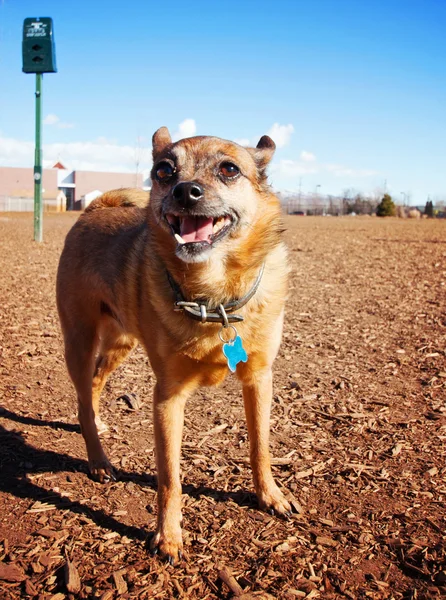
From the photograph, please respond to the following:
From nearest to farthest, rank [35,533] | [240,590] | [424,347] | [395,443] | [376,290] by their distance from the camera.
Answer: [240,590]
[35,533]
[395,443]
[424,347]
[376,290]

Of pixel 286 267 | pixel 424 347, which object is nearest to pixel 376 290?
pixel 424 347

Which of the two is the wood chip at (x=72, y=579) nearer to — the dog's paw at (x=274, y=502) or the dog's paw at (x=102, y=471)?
the dog's paw at (x=102, y=471)

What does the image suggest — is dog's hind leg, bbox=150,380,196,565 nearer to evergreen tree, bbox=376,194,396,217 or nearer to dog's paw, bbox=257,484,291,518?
dog's paw, bbox=257,484,291,518

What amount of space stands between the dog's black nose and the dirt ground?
1637mm

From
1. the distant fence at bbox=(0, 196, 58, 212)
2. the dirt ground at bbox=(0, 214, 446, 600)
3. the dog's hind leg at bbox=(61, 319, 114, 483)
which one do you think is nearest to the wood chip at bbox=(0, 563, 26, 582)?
the dirt ground at bbox=(0, 214, 446, 600)

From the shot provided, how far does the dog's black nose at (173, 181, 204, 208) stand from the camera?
255cm

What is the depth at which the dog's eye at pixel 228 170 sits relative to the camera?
2871mm

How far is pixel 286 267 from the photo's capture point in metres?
3.20

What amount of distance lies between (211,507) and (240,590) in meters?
0.70

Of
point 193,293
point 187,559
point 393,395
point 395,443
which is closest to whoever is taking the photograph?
point 187,559

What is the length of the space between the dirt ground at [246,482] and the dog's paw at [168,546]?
4 cm

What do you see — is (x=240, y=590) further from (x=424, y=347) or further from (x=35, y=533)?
(x=424, y=347)

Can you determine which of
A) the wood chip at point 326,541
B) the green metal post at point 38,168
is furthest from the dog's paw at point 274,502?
the green metal post at point 38,168

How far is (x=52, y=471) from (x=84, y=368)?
2.17ft
